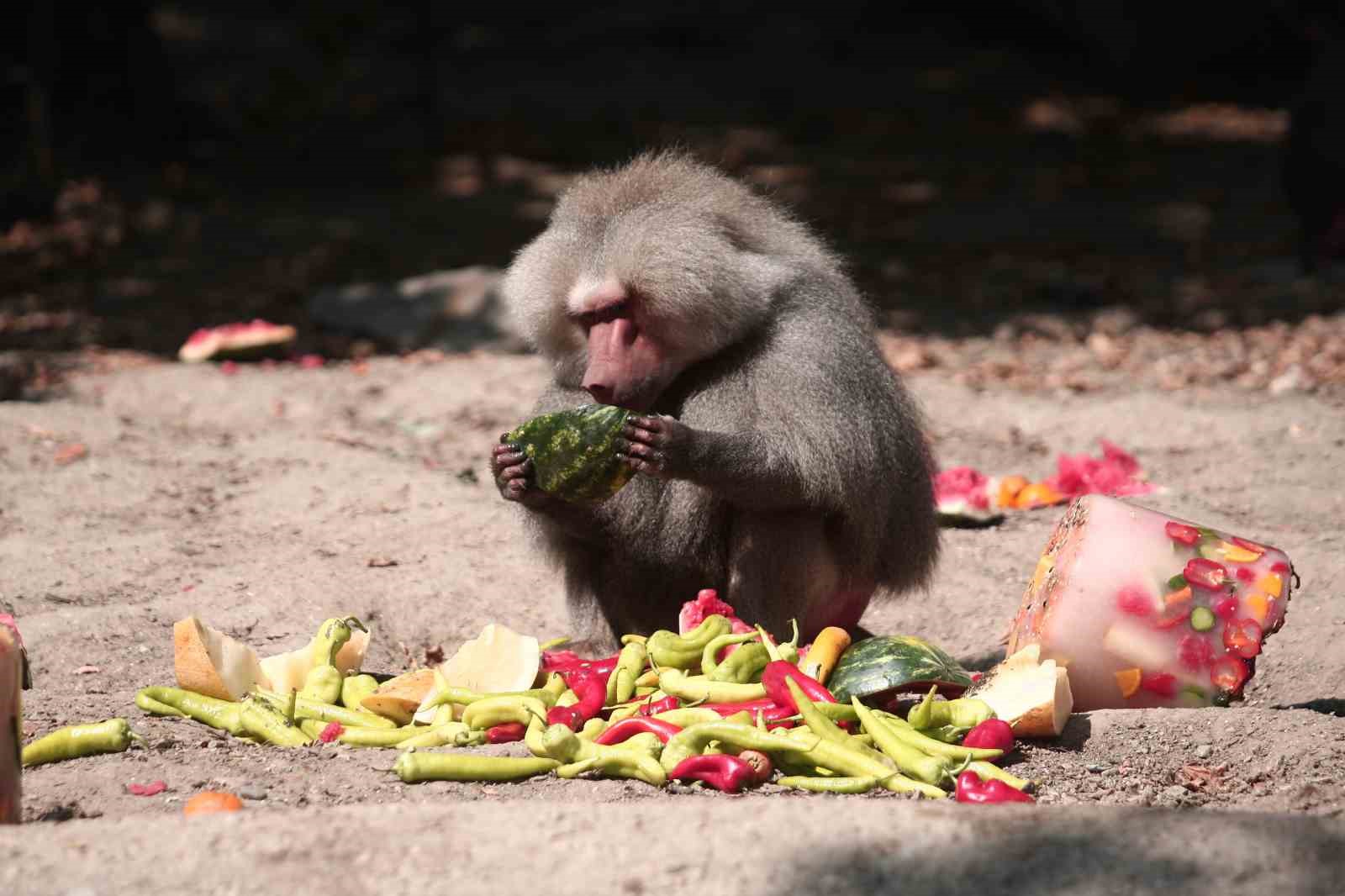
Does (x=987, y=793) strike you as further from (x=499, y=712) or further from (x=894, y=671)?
(x=499, y=712)

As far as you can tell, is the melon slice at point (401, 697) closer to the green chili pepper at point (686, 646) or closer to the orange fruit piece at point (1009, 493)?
the green chili pepper at point (686, 646)

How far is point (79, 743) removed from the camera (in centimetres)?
350

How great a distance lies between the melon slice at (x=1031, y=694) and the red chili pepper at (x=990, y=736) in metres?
0.12

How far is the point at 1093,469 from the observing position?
590 cm

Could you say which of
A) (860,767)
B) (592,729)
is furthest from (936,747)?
(592,729)

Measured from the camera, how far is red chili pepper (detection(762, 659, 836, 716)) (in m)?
3.62

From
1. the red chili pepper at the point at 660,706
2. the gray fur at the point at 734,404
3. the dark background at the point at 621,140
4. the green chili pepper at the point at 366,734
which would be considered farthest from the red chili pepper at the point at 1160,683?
the dark background at the point at 621,140

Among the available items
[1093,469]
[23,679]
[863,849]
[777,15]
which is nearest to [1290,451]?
[1093,469]

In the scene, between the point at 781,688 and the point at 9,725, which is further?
the point at 781,688

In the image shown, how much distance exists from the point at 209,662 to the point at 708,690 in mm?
1192

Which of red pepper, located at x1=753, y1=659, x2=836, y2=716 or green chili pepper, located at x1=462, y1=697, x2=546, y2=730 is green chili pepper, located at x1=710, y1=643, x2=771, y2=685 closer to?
red pepper, located at x1=753, y1=659, x2=836, y2=716

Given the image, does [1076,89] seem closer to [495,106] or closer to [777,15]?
[777,15]

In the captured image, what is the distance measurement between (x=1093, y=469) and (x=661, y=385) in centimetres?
229

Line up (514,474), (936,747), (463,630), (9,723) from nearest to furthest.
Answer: (9,723) < (936,747) < (514,474) < (463,630)
